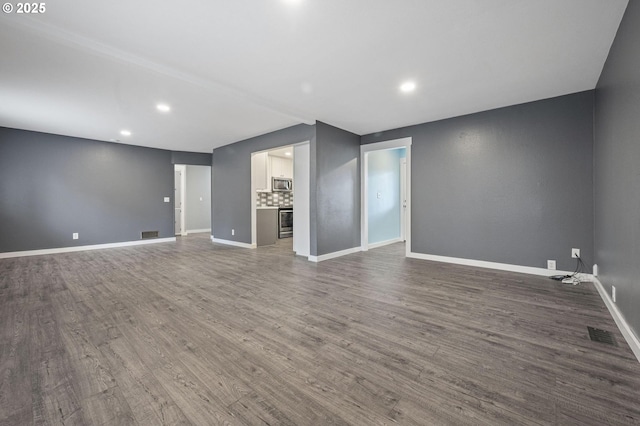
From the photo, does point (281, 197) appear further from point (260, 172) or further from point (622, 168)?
point (622, 168)

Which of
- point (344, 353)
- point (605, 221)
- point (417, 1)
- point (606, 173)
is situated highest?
point (417, 1)

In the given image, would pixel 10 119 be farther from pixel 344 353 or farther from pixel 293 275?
pixel 344 353

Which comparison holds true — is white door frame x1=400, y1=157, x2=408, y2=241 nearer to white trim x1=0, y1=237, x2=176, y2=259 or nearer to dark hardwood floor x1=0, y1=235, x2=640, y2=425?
dark hardwood floor x1=0, y1=235, x2=640, y2=425

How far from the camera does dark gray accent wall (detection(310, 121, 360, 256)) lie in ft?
15.5

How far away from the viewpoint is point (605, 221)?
2.70m

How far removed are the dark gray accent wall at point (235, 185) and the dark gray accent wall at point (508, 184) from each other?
10.1 ft

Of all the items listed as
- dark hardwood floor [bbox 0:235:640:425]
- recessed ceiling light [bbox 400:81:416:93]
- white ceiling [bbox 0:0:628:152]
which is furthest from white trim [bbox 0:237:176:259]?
recessed ceiling light [bbox 400:81:416:93]

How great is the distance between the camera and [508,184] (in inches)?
154

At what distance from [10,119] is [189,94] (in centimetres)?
389

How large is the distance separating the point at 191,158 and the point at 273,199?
2.83 meters

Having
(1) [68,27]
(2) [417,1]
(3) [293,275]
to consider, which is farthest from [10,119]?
(2) [417,1]

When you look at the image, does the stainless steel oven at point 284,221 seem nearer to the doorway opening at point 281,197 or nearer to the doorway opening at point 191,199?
the doorway opening at point 281,197

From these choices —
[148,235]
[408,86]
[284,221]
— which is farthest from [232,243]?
[408,86]

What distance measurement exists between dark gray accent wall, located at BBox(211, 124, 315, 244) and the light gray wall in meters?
2.30
